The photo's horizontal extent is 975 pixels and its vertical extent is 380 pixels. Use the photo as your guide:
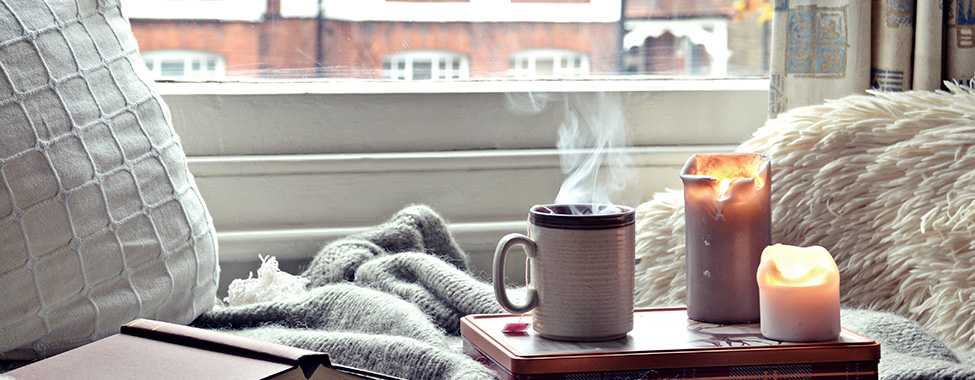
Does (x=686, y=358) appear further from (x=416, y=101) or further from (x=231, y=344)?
(x=416, y=101)

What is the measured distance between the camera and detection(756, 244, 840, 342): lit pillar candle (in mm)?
618

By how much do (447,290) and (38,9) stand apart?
0.47 meters

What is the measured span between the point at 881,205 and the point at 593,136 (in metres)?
0.51

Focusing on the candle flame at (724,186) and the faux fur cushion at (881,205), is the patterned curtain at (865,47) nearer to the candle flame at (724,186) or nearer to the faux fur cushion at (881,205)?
the faux fur cushion at (881,205)

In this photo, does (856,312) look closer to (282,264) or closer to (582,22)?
(582,22)

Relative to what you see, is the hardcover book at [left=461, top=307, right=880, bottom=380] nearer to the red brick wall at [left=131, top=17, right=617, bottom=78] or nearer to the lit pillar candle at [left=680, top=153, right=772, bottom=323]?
the lit pillar candle at [left=680, top=153, right=772, bottom=323]

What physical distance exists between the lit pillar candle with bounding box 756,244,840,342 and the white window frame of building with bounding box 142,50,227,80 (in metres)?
0.85

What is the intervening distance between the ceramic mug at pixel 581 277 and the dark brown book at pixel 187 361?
14 cm

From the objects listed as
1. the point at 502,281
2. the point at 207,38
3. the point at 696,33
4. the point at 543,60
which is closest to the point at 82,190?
the point at 502,281

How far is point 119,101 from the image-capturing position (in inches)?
31.9

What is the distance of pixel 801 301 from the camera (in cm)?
62

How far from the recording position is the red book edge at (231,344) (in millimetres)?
553

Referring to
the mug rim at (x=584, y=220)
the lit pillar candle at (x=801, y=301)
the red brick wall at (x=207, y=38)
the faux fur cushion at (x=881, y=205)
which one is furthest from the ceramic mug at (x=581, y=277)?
A: the red brick wall at (x=207, y=38)

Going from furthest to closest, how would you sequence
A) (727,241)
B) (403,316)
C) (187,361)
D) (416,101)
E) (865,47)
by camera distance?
(416,101) < (865,47) < (403,316) < (727,241) < (187,361)
